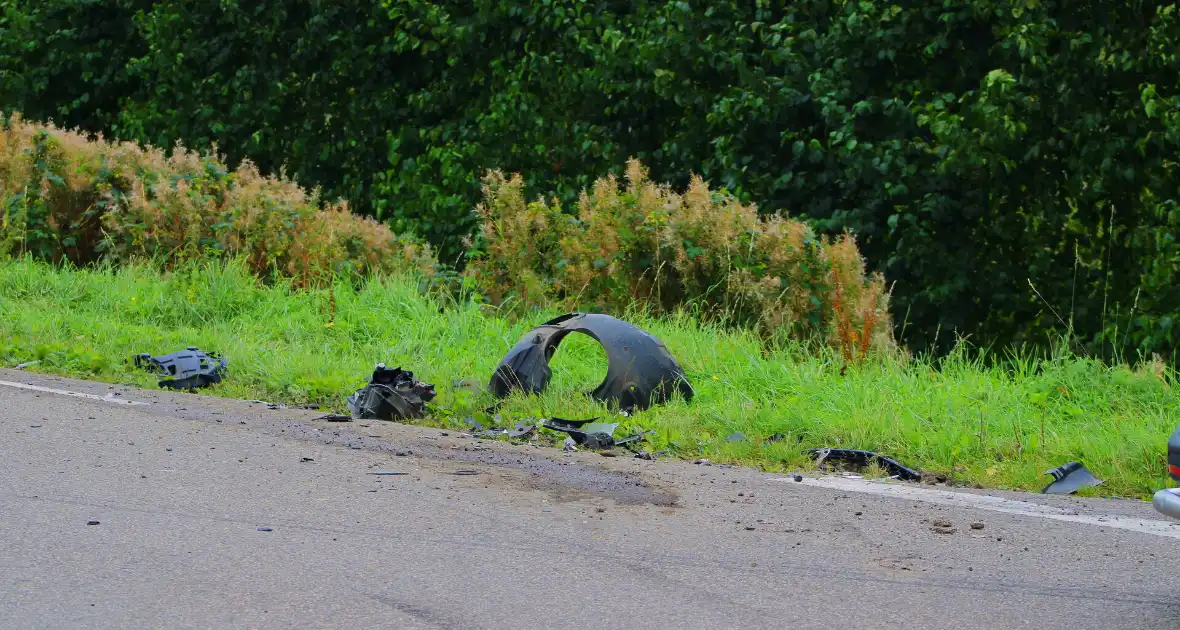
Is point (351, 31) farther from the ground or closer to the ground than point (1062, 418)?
farther from the ground

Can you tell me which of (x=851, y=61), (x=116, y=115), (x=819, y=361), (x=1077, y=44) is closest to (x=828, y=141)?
(x=851, y=61)

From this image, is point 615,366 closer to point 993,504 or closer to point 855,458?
point 855,458

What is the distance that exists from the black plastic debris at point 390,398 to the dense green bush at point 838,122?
463 centimetres

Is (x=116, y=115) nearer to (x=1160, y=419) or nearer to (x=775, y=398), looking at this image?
(x=775, y=398)

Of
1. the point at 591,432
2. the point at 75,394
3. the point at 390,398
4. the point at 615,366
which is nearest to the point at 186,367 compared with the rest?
the point at 75,394

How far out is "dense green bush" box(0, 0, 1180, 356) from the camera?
11.5m

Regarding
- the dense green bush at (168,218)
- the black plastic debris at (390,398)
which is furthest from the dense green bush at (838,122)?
the black plastic debris at (390,398)

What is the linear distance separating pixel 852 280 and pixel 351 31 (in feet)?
25.7

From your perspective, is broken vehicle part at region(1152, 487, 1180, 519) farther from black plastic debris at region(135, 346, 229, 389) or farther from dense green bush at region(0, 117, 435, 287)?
dense green bush at region(0, 117, 435, 287)

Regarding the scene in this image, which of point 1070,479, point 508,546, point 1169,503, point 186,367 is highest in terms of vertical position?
point 1169,503

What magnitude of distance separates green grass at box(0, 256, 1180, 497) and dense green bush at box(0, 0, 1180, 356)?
8.82ft

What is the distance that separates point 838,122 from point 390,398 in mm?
6101

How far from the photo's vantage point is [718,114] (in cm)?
1291

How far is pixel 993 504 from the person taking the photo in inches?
227
